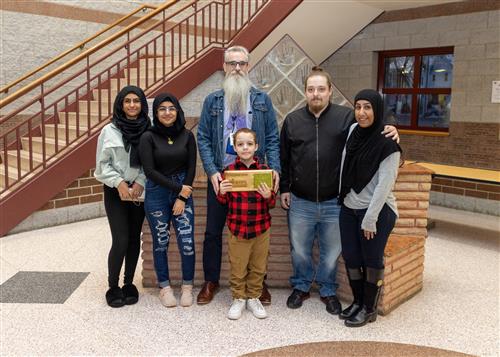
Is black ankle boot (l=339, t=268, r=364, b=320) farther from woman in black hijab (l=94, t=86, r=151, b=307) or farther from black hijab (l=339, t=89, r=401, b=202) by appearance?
woman in black hijab (l=94, t=86, r=151, b=307)

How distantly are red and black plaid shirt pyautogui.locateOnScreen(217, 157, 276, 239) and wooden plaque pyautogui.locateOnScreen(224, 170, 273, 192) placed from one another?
7 cm

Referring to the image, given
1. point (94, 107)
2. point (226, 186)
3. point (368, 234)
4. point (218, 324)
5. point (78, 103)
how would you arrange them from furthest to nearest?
point (94, 107)
point (78, 103)
point (218, 324)
point (226, 186)
point (368, 234)

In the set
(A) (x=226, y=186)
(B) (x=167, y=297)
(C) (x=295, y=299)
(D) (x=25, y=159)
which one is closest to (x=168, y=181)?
(A) (x=226, y=186)

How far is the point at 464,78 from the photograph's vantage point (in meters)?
6.07

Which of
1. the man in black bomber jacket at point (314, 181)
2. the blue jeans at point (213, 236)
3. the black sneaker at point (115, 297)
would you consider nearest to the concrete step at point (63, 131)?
the black sneaker at point (115, 297)

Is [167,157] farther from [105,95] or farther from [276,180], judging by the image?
[105,95]

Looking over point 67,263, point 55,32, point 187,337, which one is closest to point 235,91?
point 187,337

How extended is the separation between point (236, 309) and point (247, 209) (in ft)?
2.15

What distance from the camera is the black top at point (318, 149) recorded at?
269 centimetres

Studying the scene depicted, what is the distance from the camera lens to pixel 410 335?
2604 mm

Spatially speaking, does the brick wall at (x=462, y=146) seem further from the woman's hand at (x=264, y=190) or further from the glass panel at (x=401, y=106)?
the woman's hand at (x=264, y=190)

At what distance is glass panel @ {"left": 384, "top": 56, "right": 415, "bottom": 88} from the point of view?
22.8 ft

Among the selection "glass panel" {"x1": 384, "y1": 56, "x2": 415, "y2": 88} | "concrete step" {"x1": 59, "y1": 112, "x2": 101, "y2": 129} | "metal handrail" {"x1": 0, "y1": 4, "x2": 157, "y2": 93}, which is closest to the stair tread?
"concrete step" {"x1": 59, "y1": 112, "x2": 101, "y2": 129}

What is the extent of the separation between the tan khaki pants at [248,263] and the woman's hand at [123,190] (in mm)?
689
